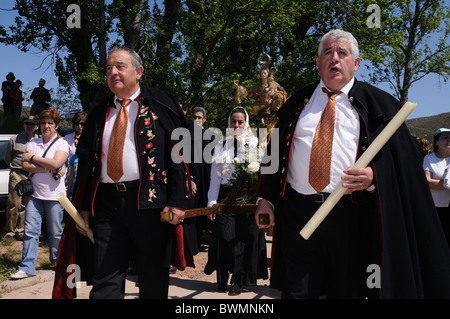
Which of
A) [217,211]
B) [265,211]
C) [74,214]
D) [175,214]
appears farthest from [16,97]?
[265,211]

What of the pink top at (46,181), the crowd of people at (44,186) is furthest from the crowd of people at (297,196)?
the pink top at (46,181)

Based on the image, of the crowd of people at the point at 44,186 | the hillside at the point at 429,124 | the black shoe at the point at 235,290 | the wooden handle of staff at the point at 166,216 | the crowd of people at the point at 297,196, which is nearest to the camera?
the crowd of people at the point at 297,196

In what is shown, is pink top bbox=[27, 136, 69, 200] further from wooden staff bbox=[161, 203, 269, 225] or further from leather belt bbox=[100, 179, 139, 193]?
leather belt bbox=[100, 179, 139, 193]

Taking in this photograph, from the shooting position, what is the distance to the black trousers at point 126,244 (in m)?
3.40

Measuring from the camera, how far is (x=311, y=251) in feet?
10.0

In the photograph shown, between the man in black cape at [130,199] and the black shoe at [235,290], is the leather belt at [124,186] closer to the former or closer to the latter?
the man in black cape at [130,199]

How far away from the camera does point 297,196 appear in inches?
123

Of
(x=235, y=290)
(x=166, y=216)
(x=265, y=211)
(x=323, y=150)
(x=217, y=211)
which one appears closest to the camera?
(x=323, y=150)

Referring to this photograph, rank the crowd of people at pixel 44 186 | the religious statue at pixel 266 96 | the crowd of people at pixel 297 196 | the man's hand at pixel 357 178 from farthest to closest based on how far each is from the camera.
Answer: the religious statue at pixel 266 96 < the crowd of people at pixel 44 186 < the crowd of people at pixel 297 196 < the man's hand at pixel 357 178

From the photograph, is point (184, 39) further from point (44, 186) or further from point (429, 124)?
point (429, 124)

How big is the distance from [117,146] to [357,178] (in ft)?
5.68

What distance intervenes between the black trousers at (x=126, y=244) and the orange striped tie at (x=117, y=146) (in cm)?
12

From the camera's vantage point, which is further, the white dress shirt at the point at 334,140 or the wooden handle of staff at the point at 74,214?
the wooden handle of staff at the point at 74,214
